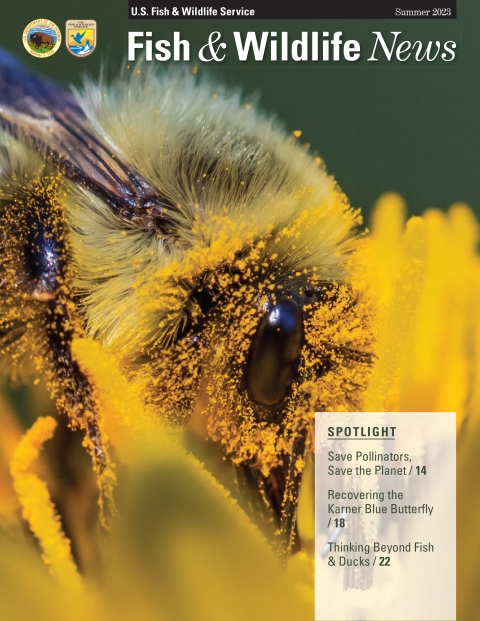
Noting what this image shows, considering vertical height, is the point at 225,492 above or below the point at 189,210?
below

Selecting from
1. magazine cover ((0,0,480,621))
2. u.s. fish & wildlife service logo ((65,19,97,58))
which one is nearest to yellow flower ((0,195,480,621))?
magazine cover ((0,0,480,621))

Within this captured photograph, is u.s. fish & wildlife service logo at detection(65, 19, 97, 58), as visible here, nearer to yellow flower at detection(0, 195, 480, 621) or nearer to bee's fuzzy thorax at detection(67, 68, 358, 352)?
bee's fuzzy thorax at detection(67, 68, 358, 352)

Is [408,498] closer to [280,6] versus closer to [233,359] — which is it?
[233,359]

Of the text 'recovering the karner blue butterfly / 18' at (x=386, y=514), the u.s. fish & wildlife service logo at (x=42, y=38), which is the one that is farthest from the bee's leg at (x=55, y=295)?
→ the text 'recovering the karner blue butterfly / 18' at (x=386, y=514)

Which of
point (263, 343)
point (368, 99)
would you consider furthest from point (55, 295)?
point (368, 99)

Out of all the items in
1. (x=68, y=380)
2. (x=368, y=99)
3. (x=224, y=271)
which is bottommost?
(x=68, y=380)

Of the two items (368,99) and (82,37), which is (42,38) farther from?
(368,99)

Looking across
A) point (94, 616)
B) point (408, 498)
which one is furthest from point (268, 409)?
point (94, 616)
